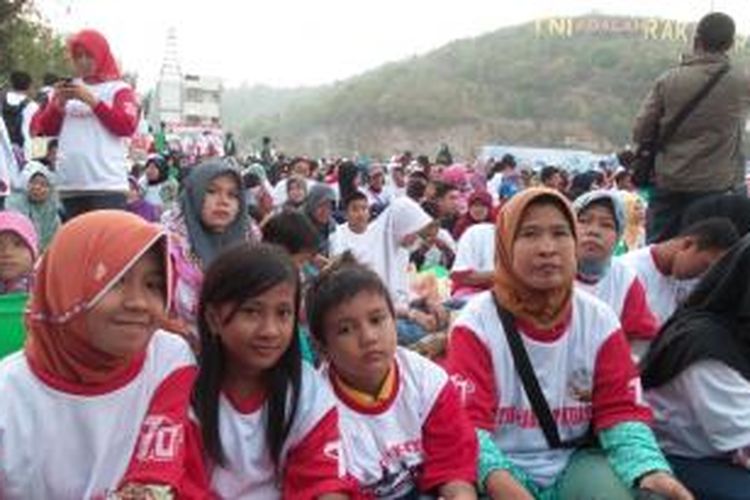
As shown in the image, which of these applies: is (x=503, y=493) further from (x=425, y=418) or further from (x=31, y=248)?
(x=31, y=248)

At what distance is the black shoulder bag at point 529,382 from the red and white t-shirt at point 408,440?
0.85ft

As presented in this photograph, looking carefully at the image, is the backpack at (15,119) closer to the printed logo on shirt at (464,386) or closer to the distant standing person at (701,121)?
the distant standing person at (701,121)

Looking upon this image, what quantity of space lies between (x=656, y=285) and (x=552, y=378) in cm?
136

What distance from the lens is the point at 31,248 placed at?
14.3 ft

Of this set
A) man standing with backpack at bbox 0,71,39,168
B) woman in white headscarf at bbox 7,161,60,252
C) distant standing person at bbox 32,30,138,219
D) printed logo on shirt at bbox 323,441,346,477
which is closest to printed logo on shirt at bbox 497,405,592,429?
printed logo on shirt at bbox 323,441,346,477

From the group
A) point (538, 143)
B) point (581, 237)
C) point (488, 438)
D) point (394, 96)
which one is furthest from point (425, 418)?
point (394, 96)

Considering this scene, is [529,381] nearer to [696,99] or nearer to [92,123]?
[696,99]

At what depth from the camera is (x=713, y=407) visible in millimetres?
3156

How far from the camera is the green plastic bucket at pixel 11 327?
3596mm

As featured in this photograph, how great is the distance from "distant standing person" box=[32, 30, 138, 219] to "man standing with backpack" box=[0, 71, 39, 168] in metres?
4.00

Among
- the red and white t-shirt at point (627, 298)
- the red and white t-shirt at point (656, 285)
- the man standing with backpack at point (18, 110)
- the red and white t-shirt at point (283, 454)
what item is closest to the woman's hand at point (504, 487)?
the red and white t-shirt at point (283, 454)

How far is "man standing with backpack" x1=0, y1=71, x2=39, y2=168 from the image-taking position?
951cm

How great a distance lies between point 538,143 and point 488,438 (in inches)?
2369

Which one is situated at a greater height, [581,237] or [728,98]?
[728,98]
